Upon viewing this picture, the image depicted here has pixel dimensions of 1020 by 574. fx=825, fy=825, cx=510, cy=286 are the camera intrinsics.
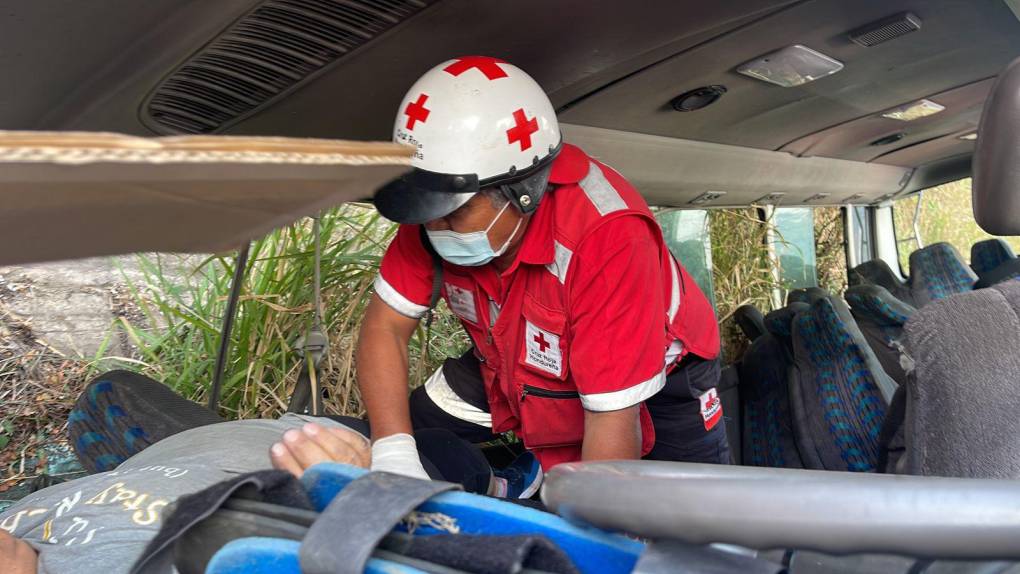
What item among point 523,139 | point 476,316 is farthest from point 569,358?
point 523,139

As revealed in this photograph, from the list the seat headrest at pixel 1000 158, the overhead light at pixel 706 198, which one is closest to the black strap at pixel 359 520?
the seat headrest at pixel 1000 158

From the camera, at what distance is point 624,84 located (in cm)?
240

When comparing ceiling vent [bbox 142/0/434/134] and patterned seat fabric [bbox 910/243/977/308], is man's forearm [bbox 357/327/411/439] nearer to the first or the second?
ceiling vent [bbox 142/0/434/134]

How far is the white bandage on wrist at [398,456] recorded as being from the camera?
1857mm

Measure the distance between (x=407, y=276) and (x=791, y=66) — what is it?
1.35 m

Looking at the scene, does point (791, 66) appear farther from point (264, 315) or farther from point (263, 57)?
point (264, 315)

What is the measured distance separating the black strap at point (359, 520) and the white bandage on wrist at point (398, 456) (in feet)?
3.66

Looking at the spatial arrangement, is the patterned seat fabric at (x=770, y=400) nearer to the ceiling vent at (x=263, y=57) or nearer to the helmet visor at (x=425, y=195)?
the helmet visor at (x=425, y=195)

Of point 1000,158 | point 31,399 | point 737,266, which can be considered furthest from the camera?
point 737,266

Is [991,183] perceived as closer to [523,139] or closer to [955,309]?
[955,309]

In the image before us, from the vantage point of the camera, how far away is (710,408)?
2.41 m

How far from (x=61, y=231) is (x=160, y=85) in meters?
1.17

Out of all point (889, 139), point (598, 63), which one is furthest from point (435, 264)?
point (889, 139)

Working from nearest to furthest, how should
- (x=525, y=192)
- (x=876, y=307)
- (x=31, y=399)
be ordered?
(x=525, y=192), (x=31, y=399), (x=876, y=307)
